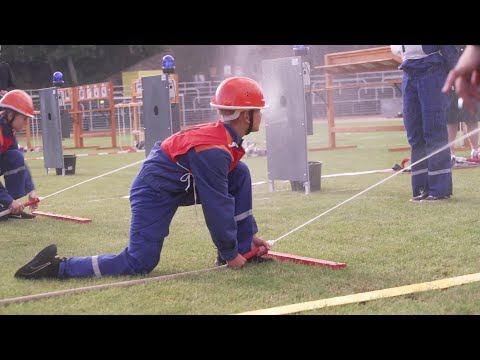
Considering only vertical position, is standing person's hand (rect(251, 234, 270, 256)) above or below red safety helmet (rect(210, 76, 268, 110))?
below

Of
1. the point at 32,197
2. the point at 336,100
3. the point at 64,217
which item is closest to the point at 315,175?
the point at 64,217

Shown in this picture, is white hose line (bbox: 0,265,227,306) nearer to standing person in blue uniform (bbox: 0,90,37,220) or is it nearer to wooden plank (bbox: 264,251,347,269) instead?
wooden plank (bbox: 264,251,347,269)

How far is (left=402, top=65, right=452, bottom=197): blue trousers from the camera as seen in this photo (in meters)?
6.49

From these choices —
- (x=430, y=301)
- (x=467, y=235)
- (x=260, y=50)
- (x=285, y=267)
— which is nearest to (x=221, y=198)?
(x=285, y=267)

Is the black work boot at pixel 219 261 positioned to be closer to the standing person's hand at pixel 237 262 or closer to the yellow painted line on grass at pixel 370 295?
the standing person's hand at pixel 237 262

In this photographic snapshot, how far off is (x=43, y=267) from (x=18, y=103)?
2.90 metres

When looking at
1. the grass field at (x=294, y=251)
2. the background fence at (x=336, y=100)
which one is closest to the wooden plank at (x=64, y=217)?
the grass field at (x=294, y=251)

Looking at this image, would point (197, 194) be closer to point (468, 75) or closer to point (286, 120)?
point (468, 75)

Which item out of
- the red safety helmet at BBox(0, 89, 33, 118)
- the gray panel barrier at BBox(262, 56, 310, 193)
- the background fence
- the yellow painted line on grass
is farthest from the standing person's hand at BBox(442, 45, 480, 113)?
the background fence

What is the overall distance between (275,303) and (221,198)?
0.86 meters

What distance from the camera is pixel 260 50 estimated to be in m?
38.9

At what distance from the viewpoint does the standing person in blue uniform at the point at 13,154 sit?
657 centimetres

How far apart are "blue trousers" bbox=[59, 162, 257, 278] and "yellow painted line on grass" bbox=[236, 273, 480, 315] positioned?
3.55 ft

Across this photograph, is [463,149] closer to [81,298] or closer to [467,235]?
[467,235]
